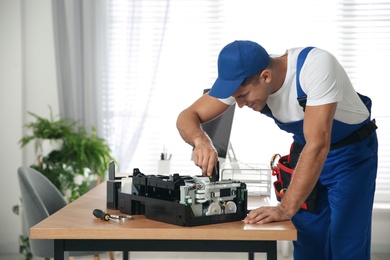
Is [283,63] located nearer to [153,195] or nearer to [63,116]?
[153,195]

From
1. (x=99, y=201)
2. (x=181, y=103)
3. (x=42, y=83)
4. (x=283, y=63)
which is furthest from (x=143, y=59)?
(x=283, y=63)

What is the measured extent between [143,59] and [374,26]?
1.73 m

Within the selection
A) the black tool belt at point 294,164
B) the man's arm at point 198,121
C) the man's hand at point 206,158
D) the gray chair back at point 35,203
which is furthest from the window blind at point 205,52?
the man's hand at point 206,158

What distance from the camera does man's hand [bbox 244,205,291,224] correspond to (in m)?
2.25

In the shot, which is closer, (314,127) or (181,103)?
(314,127)

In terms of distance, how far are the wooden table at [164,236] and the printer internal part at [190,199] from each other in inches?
1.3

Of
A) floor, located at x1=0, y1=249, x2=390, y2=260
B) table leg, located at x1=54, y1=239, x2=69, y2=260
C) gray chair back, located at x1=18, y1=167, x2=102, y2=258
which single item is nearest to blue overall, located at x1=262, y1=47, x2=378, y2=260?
table leg, located at x1=54, y1=239, x2=69, y2=260

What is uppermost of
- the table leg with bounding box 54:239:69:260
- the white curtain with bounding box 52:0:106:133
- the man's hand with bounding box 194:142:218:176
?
the white curtain with bounding box 52:0:106:133

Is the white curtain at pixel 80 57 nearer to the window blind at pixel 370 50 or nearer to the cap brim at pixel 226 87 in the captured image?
the window blind at pixel 370 50

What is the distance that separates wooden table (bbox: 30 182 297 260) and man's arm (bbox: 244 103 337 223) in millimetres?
42

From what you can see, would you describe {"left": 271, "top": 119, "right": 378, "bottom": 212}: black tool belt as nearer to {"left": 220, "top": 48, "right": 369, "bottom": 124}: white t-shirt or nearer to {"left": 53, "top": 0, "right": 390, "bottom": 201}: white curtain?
{"left": 220, "top": 48, "right": 369, "bottom": 124}: white t-shirt

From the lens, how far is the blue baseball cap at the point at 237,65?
7.36ft

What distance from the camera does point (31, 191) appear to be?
329 cm

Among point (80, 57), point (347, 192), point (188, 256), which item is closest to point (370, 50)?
point (188, 256)
